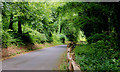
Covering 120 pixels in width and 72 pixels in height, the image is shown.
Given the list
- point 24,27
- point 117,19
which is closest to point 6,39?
point 24,27

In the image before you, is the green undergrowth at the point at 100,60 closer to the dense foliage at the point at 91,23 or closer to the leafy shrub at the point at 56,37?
the dense foliage at the point at 91,23

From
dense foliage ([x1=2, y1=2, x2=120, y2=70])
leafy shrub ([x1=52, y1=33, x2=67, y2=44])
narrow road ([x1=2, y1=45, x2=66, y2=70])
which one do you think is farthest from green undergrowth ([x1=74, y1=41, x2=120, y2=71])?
leafy shrub ([x1=52, y1=33, x2=67, y2=44])

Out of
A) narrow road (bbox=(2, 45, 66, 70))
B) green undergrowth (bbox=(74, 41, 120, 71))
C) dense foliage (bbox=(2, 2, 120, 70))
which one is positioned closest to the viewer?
green undergrowth (bbox=(74, 41, 120, 71))

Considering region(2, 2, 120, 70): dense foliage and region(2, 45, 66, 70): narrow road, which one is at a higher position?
region(2, 2, 120, 70): dense foliage

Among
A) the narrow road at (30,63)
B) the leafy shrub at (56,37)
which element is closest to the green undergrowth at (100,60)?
the narrow road at (30,63)

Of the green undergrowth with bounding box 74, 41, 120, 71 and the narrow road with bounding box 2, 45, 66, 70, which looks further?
the narrow road with bounding box 2, 45, 66, 70

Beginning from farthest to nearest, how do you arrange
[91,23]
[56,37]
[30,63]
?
[56,37], [91,23], [30,63]

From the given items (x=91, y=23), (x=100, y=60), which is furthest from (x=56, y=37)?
(x=100, y=60)

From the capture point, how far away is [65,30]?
122 ft

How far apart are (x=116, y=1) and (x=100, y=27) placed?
562 cm

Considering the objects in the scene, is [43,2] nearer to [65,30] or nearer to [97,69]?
[97,69]

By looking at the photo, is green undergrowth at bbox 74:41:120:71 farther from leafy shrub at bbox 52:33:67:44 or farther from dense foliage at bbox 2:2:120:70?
leafy shrub at bbox 52:33:67:44

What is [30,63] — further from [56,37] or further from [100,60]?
[56,37]

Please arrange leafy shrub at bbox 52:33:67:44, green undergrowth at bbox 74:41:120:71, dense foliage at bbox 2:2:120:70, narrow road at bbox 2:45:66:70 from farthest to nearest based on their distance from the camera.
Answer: leafy shrub at bbox 52:33:67:44
dense foliage at bbox 2:2:120:70
narrow road at bbox 2:45:66:70
green undergrowth at bbox 74:41:120:71
